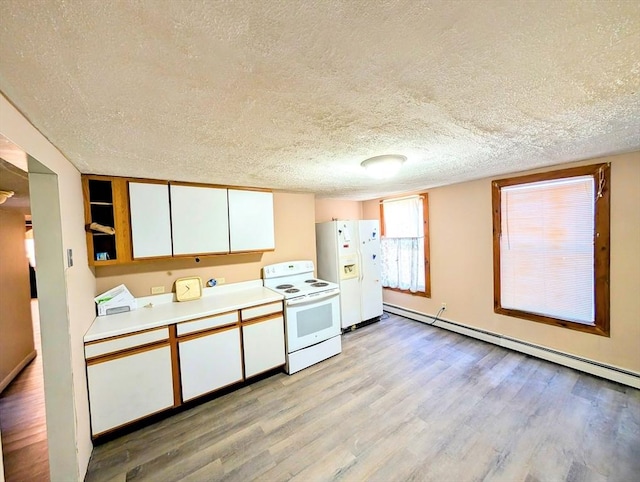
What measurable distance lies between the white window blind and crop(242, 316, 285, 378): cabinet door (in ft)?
9.51

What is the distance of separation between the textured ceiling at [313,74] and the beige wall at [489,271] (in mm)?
1038

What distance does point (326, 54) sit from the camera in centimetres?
89

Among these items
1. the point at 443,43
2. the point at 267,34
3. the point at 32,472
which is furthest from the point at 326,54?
the point at 32,472

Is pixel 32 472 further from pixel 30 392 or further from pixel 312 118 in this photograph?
pixel 312 118

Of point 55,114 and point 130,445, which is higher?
point 55,114

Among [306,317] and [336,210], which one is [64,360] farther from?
[336,210]

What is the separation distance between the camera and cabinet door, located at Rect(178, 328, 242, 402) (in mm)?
2338

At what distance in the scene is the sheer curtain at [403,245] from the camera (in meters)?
4.29

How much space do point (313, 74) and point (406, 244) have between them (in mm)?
3844

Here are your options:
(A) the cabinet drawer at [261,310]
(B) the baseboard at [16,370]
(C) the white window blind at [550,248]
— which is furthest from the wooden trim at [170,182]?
(C) the white window blind at [550,248]

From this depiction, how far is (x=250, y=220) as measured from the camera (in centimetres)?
312

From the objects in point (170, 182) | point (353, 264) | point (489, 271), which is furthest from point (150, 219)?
point (489, 271)

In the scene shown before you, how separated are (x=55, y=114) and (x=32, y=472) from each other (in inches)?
95.2

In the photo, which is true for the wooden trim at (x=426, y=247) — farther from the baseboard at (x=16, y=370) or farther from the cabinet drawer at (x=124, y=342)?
the baseboard at (x=16, y=370)
